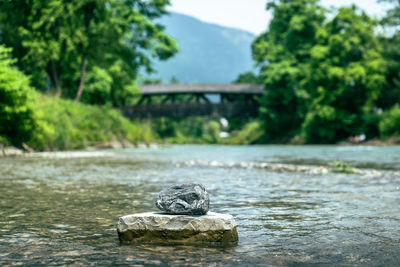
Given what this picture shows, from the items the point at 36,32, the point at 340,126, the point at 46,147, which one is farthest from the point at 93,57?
the point at 340,126

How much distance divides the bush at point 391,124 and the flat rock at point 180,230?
32089 millimetres

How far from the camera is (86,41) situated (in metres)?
27.4

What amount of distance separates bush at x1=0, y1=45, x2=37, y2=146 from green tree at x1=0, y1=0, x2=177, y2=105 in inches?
181

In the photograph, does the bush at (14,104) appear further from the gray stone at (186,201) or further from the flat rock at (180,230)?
the flat rock at (180,230)

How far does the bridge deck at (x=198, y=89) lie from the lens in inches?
1711

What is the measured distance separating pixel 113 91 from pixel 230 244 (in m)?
32.9

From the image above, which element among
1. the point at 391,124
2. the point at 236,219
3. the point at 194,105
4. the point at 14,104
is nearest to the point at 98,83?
the point at 194,105

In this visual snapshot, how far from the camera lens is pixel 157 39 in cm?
3522

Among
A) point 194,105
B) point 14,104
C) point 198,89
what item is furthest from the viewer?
point 194,105

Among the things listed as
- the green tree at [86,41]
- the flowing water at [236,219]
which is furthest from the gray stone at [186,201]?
the green tree at [86,41]

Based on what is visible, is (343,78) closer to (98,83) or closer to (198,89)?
(198,89)

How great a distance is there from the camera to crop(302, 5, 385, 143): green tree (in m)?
36.5

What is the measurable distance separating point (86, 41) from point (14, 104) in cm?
1324

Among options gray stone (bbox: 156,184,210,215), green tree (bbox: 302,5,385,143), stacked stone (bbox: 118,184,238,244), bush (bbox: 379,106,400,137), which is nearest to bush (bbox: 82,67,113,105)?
green tree (bbox: 302,5,385,143)
